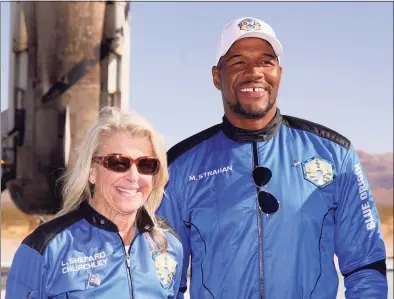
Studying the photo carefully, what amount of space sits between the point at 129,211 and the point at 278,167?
103 centimetres

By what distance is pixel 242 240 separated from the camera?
339cm

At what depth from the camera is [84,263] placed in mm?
2859

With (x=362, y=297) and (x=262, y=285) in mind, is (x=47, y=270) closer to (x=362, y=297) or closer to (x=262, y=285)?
(x=262, y=285)

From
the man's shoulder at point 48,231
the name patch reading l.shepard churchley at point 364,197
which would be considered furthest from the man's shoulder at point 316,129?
the man's shoulder at point 48,231

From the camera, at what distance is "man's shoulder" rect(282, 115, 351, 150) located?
Result: 3525 millimetres

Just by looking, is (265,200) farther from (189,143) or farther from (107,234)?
(107,234)

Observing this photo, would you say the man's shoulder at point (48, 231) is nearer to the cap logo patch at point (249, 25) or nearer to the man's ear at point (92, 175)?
the man's ear at point (92, 175)

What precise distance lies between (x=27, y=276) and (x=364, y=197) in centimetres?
195

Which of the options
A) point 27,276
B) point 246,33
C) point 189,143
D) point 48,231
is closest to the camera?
point 27,276

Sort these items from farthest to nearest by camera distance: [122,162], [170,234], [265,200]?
[265,200], [170,234], [122,162]

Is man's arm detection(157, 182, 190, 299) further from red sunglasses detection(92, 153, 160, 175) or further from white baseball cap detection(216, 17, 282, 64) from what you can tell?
white baseball cap detection(216, 17, 282, 64)

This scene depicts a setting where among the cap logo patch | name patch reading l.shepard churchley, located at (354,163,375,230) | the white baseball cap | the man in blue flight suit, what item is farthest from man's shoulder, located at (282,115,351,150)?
the cap logo patch

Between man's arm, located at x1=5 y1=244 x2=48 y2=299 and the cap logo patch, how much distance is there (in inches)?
73.4

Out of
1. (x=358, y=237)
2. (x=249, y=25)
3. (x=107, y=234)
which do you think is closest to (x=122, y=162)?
(x=107, y=234)
